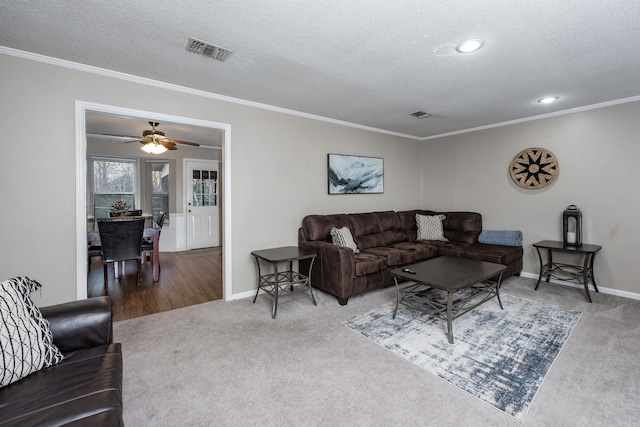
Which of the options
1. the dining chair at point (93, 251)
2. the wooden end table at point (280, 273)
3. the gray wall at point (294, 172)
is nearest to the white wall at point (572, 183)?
the gray wall at point (294, 172)

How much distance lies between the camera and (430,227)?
16.2ft

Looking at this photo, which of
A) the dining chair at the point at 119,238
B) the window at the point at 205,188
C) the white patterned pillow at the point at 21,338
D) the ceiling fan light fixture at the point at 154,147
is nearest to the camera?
the white patterned pillow at the point at 21,338

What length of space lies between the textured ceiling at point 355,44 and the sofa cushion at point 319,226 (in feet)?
4.97

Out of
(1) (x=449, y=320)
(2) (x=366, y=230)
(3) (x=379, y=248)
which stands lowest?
(1) (x=449, y=320)

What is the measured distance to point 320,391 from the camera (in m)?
1.91

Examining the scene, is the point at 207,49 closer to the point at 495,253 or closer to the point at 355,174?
the point at 355,174

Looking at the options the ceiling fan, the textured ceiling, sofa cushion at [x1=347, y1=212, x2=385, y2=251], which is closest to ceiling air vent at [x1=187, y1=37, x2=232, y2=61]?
the textured ceiling

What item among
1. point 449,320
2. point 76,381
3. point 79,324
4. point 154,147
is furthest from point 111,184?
point 449,320

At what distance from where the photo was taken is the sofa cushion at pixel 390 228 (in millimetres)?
4652

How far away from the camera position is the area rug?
1.95 meters

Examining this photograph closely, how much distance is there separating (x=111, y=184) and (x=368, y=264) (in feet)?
19.0

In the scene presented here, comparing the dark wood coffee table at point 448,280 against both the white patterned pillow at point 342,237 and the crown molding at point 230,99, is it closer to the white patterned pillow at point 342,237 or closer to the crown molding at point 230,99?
the white patterned pillow at point 342,237

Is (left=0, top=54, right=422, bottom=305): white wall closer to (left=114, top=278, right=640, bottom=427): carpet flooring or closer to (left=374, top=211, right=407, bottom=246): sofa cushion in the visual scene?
(left=374, top=211, right=407, bottom=246): sofa cushion

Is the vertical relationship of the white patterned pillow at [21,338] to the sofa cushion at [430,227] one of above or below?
below
